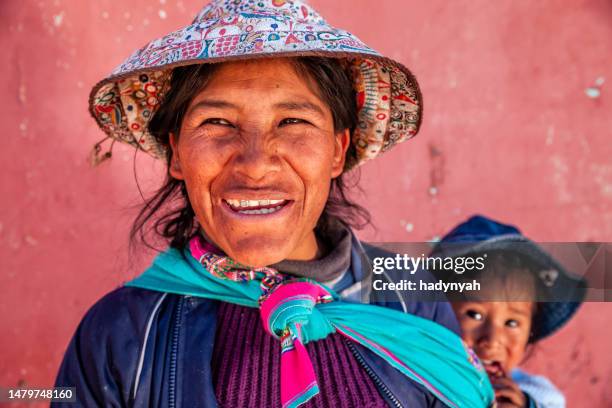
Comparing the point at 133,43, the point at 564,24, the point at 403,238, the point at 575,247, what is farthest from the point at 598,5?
the point at 133,43

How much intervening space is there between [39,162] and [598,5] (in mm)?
2668

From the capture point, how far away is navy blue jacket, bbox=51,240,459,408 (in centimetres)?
154

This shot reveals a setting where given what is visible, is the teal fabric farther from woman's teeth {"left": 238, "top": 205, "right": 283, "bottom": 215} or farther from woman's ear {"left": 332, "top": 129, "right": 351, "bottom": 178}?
woman's ear {"left": 332, "top": 129, "right": 351, "bottom": 178}

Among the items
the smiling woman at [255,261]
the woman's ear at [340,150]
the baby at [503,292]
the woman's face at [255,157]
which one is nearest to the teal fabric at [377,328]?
the smiling woman at [255,261]

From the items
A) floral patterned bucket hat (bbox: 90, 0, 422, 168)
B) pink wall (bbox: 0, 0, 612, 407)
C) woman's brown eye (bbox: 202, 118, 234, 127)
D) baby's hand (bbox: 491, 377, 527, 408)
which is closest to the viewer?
floral patterned bucket hat (bbox: 90, 0, 422, 168)

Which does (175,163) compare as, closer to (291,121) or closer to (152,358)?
(291,121)

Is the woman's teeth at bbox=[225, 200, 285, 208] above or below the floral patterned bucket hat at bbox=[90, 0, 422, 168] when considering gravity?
below

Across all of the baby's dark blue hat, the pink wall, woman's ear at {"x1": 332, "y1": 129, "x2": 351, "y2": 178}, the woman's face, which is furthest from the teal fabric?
the pink wall

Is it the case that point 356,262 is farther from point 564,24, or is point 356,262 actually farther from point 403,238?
point 564,24

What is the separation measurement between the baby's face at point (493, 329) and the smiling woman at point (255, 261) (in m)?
0.64

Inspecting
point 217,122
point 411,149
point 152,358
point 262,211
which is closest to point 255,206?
point 262,211

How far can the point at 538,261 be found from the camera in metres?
2.53

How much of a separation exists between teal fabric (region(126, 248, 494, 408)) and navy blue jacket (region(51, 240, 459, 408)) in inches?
1.2

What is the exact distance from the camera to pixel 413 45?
9.75 ft
